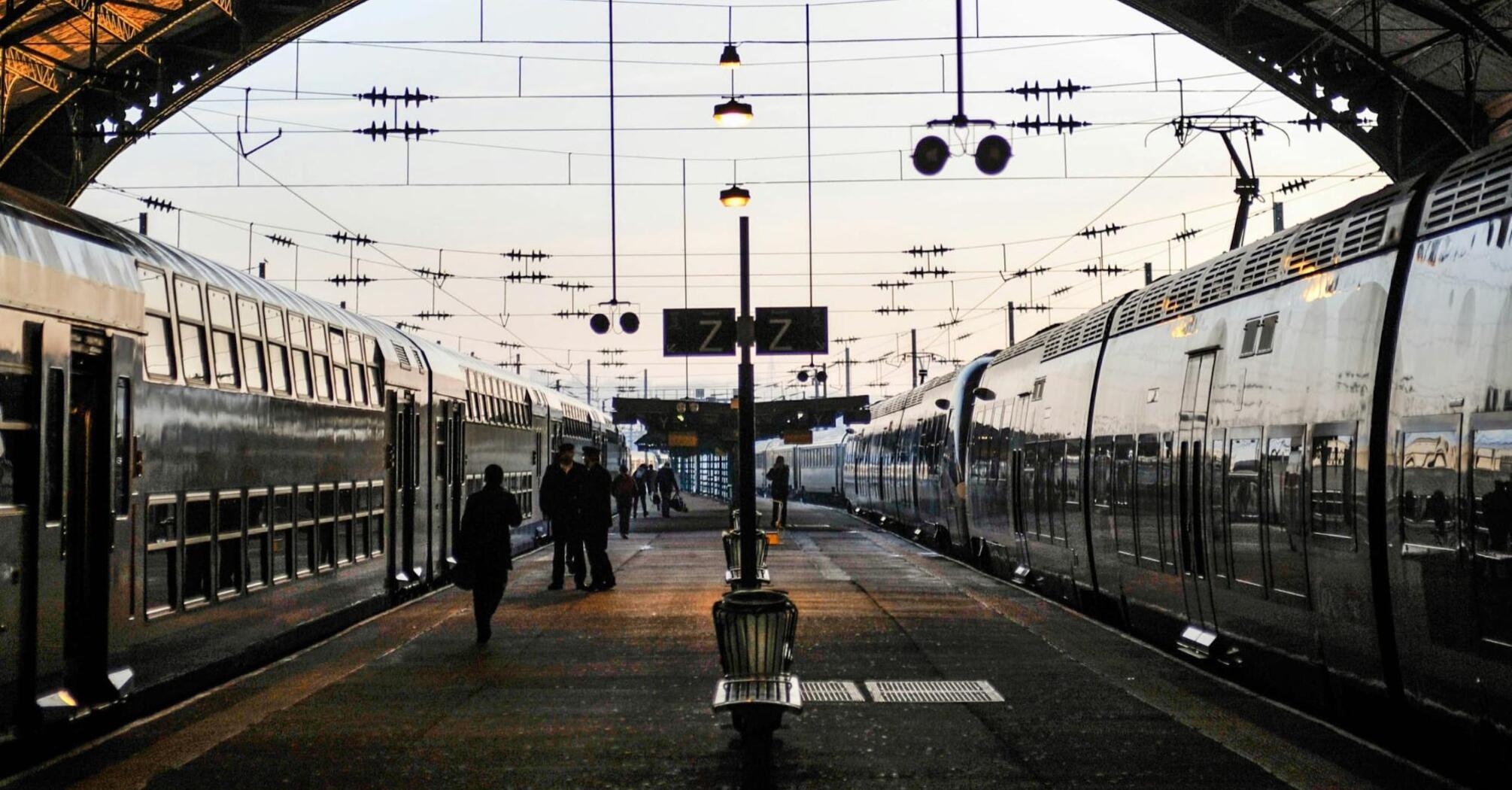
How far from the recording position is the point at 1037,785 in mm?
8039

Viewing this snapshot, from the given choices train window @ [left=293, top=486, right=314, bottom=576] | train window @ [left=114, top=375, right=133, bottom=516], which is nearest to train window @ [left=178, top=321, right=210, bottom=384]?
train window @ [left=114, top=375, right=133, bottom=516]

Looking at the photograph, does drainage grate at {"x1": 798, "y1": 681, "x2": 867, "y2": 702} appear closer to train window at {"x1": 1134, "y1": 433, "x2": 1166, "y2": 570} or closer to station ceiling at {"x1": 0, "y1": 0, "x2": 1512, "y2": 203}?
train window at {"x1": 1134, "y1": 433, "x2": 1166, "y2": 570}

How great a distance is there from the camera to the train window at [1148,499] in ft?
44.5

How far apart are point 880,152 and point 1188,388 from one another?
54.5ft

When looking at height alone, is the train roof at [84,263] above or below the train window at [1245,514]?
above

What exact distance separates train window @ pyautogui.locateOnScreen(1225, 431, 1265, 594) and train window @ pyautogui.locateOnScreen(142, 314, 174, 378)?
7.92 metres

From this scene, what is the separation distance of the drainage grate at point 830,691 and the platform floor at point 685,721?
23cm

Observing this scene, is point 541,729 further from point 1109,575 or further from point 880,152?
point 880,152

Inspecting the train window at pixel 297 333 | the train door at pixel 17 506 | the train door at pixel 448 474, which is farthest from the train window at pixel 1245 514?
the train door at pixel 448 474

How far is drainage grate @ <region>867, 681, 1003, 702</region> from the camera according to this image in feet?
36.0

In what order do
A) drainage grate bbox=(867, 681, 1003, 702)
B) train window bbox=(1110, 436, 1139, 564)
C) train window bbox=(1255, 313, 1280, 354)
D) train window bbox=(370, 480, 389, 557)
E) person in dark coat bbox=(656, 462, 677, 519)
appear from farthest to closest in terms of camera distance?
person in dark coat bbox=(656, 462, 677, 519)
train window bbox=(370, 480, 389, 557)
train window bbox=(1110, 436, 1139, 564)
train window bbox=(1255, 313, 1280, 354)
drainage grate bbox=(867, 681, 1003, 702)

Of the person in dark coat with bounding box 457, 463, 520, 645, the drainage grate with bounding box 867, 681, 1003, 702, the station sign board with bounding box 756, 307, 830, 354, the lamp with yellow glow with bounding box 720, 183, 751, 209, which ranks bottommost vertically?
the drainage grate with bounding box 867, 681, 1003, 702

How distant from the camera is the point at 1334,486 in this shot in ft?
30.7

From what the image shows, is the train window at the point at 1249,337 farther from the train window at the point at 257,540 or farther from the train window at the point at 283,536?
the train window at the point at 283,536
